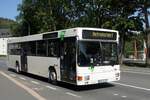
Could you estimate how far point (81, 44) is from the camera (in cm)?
1570

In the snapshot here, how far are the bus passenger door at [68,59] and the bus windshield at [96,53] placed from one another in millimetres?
396

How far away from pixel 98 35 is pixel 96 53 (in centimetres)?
81

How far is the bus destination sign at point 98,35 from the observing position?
15.9m

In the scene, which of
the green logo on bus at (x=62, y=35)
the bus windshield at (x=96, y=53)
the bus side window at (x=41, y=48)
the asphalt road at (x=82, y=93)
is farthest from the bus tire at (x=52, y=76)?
the bus windshield at (x=96, y=53)

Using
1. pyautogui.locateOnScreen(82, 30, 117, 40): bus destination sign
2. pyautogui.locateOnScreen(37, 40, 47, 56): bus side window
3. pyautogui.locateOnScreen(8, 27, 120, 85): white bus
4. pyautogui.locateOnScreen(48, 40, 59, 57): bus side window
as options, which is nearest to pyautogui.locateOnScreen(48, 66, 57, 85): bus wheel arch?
pyautogui.locateOnScreen(8, 27, 120, 85): white bus

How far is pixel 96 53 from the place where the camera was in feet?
52.6

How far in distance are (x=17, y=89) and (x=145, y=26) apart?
26.5m

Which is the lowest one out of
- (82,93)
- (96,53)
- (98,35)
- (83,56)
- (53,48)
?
(82,93)

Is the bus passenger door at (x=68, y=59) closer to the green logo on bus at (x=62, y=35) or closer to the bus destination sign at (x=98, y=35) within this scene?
the green logo on bus at (x=62, y=35)

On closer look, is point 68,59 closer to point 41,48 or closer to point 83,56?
point 83,56

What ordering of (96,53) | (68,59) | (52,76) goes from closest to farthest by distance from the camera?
(96,53) < (68,59) < (52,76)

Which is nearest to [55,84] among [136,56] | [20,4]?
[136,56]

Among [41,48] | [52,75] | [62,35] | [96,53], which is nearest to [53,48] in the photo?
[52,75]

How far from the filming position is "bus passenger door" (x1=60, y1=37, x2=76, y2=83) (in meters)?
16.0
